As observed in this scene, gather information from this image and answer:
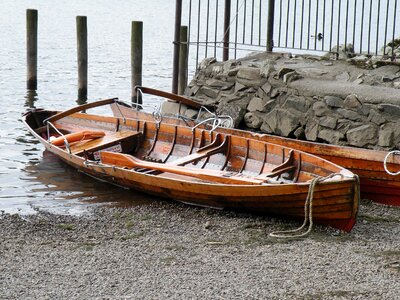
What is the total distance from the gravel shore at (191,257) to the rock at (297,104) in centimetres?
228

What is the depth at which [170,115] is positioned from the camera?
49.3ft

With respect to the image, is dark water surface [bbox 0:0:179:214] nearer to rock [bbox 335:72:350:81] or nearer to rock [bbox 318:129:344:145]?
rock [bbox 318:129:344:145]

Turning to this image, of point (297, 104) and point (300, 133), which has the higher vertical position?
point (297, 104)

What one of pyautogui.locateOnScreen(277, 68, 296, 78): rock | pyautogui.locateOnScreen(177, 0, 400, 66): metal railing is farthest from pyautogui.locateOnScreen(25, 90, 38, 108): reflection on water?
pyautogui.locateOnScreen(277, 68, 296, 78): rock

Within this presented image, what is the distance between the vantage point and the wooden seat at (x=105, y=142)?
13227mm

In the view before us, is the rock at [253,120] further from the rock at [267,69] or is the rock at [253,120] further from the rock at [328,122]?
the rock at [328,122]

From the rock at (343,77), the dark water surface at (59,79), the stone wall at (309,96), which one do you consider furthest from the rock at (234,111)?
the dark water surface at (59,79)

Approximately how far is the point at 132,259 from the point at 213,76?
6413 mm

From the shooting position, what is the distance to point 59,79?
87.0 ft

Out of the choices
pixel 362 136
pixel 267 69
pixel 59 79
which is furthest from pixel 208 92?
pixel 59 79

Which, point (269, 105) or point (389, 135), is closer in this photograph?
point (389, 135)

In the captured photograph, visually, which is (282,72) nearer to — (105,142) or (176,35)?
(105,142)

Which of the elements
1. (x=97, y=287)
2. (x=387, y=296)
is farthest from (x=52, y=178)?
(x=387, y=296)

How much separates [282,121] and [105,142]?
8.82ft
